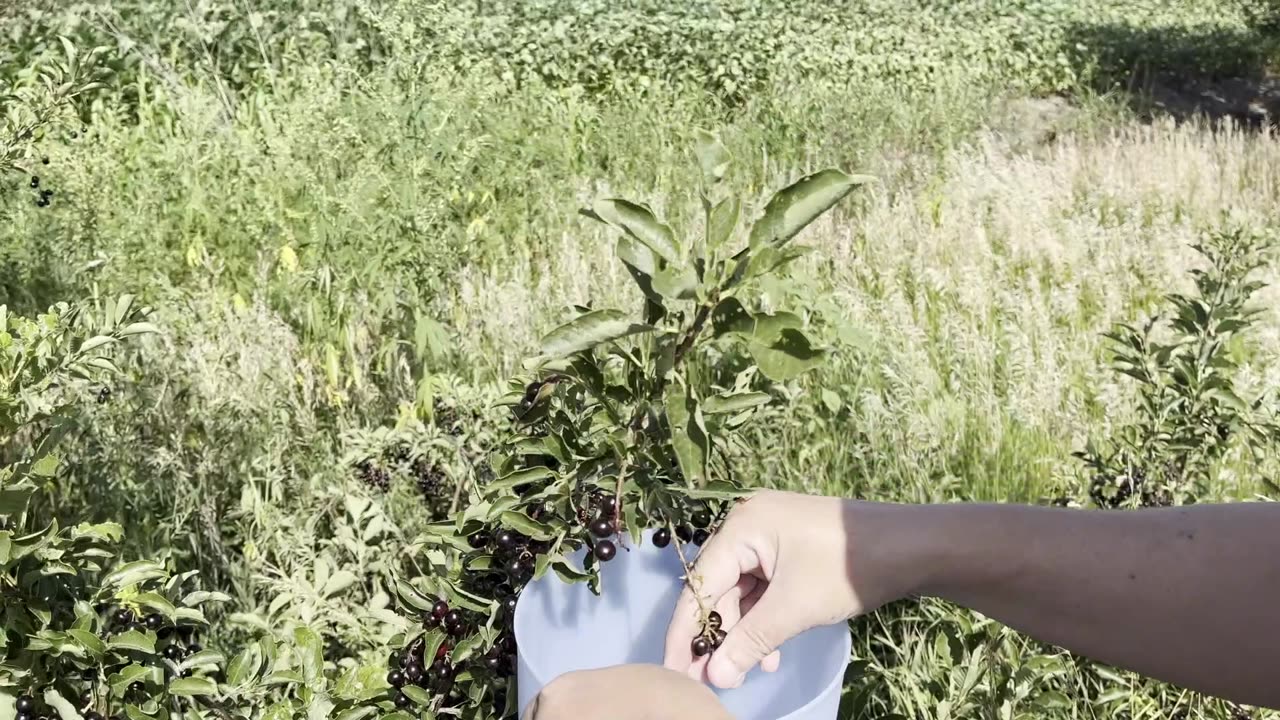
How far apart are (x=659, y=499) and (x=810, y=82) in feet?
21.1

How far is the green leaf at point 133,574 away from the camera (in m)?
1.35

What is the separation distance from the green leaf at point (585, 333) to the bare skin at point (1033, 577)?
312 millimetres

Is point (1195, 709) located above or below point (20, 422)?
below

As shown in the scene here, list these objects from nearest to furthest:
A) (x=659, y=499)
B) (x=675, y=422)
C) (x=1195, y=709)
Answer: (x=675, y=422)
(x=659, y=499)
(x=1195, y=709)

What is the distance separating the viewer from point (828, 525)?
1196 millimetres

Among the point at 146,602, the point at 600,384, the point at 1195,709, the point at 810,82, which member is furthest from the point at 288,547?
the point at 810,82

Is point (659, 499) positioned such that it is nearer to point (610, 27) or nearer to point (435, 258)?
point (435, 258)

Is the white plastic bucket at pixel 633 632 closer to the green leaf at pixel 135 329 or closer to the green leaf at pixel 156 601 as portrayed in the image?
the green leaf at pixel 156 601

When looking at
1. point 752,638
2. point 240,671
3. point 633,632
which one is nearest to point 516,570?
point 633,632

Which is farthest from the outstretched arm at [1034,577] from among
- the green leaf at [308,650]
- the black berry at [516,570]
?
the green leaf at [308,650]

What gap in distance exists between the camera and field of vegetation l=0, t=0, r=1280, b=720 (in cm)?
137

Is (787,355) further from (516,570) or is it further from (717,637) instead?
(516,570)

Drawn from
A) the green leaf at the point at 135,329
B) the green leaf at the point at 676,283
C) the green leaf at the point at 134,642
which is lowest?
the green leaf at the point at 134,642

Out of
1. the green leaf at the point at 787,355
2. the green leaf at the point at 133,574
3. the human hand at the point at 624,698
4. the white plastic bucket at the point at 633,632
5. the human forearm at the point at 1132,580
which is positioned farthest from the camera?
the green leaf at the point at 133,574
